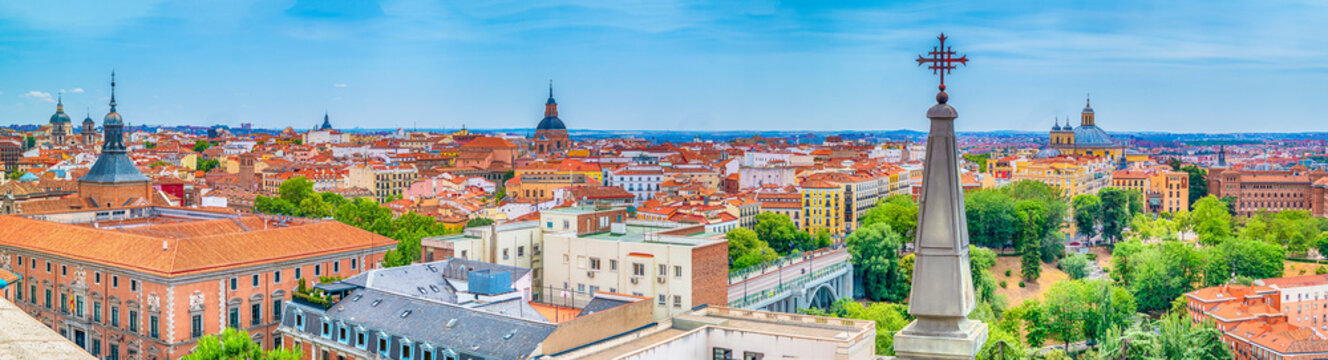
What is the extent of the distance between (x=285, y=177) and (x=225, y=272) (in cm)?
5687

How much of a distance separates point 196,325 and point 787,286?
71.0ft

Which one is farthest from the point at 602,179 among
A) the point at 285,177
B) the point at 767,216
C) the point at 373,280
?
the point at 373,280

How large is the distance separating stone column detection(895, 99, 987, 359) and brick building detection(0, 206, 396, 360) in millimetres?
27604

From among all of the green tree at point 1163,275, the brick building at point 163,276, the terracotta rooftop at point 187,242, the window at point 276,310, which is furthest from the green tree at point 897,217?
the window at point 276,310

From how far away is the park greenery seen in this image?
130ft

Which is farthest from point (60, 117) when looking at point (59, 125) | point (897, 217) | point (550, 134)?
point (897, 217)

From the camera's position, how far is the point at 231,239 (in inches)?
1280

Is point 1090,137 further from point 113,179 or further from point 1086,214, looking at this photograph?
point 113,179

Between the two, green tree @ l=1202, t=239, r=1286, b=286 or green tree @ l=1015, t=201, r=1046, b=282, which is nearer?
green tree @ l=1202, t=239, r=1286, b=286

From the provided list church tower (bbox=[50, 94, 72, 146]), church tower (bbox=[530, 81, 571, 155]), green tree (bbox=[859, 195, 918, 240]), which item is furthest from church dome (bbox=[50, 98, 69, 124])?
green tree (bbox=[859, 195, 918, 240])

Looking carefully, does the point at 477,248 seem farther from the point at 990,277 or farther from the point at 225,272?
the point at 990,277

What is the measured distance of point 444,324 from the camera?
2305 cm

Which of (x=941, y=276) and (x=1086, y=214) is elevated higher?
(x=941, y=276)

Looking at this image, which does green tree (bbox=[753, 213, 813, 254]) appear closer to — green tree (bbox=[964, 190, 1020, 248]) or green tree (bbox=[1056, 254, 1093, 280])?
green tree (bbox=[964, 190, 1020, 248])
